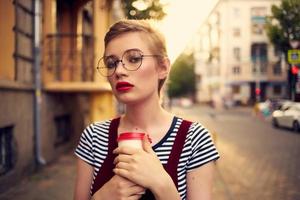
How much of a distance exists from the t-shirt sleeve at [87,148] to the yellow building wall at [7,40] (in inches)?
231

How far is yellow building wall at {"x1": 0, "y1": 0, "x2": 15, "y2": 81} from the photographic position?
7496 mm

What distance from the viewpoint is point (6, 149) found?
7.61 m

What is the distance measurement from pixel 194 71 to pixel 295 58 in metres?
70.6

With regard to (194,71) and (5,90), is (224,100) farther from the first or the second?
(5,90)

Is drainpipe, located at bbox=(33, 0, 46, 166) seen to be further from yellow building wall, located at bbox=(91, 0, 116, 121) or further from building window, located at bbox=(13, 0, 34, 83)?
yellow building wall, located at bbox=(91, 0, 116, 121)

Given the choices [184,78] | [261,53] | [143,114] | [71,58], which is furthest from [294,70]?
[184,78]

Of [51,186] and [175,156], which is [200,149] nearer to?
[175,156]

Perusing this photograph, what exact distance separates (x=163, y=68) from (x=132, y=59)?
0.23 meters

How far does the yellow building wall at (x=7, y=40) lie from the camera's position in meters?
7.50

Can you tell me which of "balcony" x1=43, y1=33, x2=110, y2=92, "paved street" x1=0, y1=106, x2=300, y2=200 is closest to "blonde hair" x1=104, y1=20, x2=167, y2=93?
"paved street" x1=0, y1=106, x2=300, y2=200

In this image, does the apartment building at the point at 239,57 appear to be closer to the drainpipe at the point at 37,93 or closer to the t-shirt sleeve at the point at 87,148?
the t-shirt sleeve at the point at 87,148

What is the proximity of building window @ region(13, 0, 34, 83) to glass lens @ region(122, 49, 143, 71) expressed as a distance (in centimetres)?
689

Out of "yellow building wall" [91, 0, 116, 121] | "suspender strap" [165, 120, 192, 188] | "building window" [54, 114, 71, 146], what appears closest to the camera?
"suspender strap" [165, 120, 192, 188]

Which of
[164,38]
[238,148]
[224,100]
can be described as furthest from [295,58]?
[224,100]
